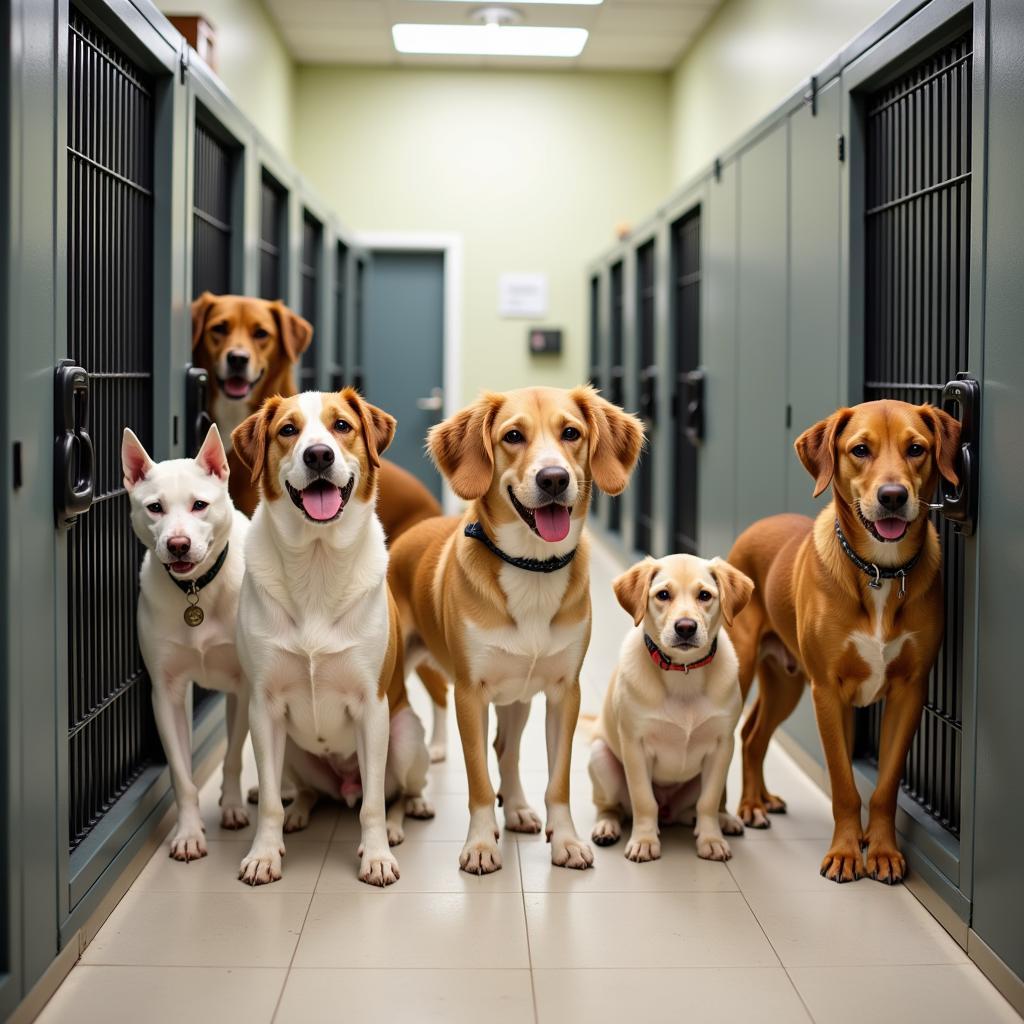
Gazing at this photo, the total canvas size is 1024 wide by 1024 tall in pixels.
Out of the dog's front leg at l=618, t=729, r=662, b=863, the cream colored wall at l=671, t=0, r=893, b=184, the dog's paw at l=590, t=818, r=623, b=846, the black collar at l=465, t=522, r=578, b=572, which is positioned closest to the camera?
the black collar at l=465, t=522, r=578, b=572

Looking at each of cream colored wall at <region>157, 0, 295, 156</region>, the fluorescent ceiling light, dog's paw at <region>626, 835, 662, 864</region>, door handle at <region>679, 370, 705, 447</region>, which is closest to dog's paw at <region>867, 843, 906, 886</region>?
dog's paw at <region>626, 835, 662, 864</region>

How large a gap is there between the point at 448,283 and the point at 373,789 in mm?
7538

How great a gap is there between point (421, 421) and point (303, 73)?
9.56 feet

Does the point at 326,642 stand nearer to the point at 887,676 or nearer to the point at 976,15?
the point at 887,676

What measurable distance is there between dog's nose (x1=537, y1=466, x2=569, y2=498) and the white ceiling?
243 inches

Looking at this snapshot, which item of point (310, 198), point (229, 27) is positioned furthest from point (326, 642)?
point (229, 27)

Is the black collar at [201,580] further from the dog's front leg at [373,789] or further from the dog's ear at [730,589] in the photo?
the dog's ear at [730,589]

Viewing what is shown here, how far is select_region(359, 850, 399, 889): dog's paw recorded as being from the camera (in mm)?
2734

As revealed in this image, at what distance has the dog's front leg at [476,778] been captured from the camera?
112 inches

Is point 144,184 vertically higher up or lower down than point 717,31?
lower down

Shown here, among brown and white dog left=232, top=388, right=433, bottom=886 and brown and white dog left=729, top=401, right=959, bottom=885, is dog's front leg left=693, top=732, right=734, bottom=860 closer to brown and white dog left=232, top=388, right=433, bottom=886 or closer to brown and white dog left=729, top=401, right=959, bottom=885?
brown and white dog left=729, top=401, right=959, bottom=885

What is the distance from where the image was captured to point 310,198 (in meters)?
6.22

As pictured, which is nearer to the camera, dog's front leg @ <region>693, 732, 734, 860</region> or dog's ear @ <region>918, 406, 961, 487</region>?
dog's ear @ <region>918, 406, 961, 487</region>

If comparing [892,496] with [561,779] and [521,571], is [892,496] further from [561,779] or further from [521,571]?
[561,779]
